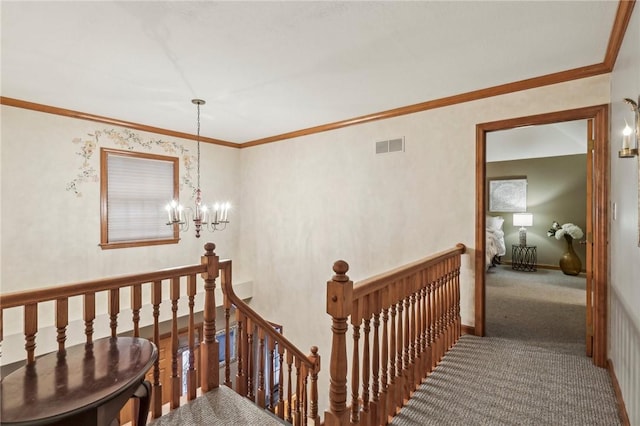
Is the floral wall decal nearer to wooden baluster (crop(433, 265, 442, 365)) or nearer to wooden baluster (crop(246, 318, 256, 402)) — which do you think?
wooden baluster (crop(246, 318, 256, 402))

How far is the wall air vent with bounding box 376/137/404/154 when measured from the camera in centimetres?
381

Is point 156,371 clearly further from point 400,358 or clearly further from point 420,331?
point 420,331

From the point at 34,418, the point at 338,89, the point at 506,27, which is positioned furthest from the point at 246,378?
the point at 506,27

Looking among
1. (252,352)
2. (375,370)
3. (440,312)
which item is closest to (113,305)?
(252,352)

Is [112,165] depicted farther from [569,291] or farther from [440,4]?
[569,291]

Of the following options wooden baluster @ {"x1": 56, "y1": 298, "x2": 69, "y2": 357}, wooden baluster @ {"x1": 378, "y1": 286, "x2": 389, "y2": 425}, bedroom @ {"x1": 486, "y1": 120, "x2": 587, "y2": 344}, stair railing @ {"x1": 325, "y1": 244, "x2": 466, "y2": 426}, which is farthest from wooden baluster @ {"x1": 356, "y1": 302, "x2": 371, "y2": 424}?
bedroom @ {"x1": 486, "y1": 120, "x2": 587, "y2": 344}

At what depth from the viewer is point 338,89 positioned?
10.5 ft

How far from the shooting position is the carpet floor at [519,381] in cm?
→ 195

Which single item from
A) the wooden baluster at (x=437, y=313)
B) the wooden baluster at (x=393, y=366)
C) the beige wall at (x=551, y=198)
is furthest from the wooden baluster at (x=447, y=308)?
A: the beige wall at (x=551, y=198)

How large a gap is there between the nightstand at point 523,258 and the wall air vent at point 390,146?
494cm

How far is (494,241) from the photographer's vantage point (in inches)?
263

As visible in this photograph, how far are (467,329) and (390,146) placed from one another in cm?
217

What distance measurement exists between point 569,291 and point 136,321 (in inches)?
228

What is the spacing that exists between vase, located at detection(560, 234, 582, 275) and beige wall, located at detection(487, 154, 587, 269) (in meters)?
0.31
